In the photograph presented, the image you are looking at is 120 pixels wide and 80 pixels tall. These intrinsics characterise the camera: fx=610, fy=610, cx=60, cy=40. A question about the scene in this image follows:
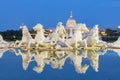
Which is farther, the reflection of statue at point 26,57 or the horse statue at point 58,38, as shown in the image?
the horse statue at point 58,38

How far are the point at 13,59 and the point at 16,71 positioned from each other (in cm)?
165

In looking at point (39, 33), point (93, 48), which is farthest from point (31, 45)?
point (93, 48)

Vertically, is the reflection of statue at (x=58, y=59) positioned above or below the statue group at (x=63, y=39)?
below

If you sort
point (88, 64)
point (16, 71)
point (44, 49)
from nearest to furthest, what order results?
point (88, 64) → point (44, 49) → point (16, 71)

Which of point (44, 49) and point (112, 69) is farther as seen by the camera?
point (112, 69)

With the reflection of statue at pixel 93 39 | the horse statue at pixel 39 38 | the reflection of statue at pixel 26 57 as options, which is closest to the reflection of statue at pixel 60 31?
the horse statue at pixel 39 38

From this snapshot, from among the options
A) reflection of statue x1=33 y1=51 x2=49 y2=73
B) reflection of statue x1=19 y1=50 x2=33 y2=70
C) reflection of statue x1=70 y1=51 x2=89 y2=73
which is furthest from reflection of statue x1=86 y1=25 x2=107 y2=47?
reflection of statue x1=19 y1=50 x2=33 y2=70

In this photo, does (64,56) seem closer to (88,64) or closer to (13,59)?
(88,64)

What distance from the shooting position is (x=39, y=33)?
8.24m

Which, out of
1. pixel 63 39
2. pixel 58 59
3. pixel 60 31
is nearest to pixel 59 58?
pixel 58 59

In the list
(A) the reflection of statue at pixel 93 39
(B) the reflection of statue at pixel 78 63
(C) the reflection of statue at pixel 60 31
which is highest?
(C) the reflection of statue at pixel 60 31

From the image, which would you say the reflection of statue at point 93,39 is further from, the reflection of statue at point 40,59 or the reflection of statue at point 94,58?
the reflection of statue at point 40,59

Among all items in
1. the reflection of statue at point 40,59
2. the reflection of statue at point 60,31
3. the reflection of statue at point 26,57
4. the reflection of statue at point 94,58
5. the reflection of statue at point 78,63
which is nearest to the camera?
the reflection of statue at point 78,63

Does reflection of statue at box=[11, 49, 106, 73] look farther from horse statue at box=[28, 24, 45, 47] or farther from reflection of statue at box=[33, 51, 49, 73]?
horse statue at box=[28, 24, 45, 47]
